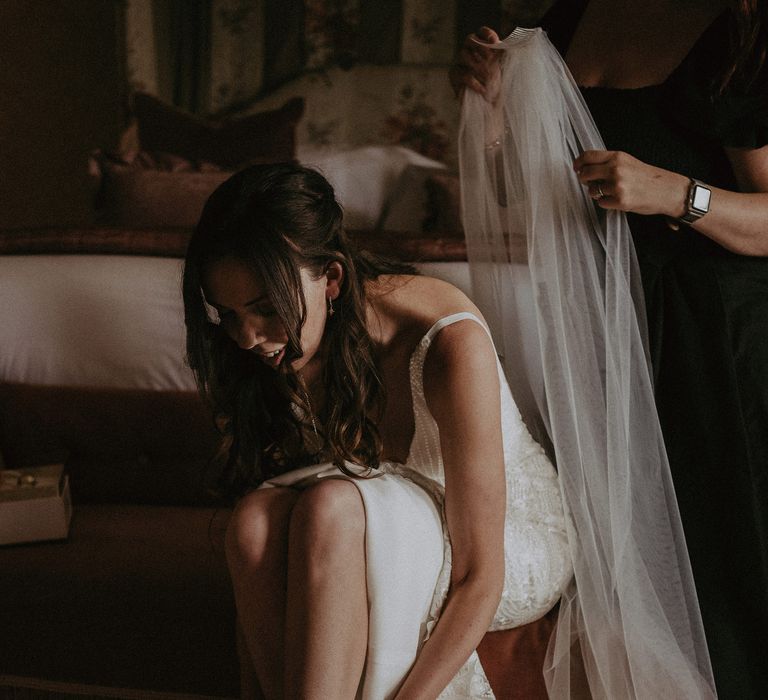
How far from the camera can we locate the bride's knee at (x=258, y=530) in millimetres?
1015

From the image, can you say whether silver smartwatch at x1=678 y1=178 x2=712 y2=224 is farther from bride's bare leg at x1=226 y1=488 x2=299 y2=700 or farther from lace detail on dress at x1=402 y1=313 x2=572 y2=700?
bride's bare leg at x1=226 y1=488 x2=299 y2=700

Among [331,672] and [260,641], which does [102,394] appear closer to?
[260,641]

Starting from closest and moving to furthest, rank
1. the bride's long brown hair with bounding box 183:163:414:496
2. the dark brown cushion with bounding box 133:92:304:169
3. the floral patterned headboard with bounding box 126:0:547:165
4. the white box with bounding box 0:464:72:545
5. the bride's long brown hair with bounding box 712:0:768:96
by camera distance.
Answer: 1. the bride's long brown hair with bounding box 712:0:768:96
2. the bride's long brown hair with bounding box 183:163:414:496
3. the white box with bounding box 0:464:72:545
4. the dark brown cushion with bounding box 133:92:304:169
5. the floral patterned headboard with bounding box 126:0:547:165

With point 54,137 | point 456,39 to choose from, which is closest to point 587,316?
point 456,39

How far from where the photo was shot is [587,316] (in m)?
0.98

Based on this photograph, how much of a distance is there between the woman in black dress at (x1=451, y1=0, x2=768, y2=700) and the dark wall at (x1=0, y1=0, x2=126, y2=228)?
2875mm

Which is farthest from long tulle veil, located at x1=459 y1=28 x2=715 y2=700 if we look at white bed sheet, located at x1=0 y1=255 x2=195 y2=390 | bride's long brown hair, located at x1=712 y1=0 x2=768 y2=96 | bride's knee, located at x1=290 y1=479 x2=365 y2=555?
white bed sheet, located at x1=0 y1=255 x2=195 y2=390

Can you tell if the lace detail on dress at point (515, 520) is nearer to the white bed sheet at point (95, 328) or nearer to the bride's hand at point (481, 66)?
the bride's hand at point (481, 66)

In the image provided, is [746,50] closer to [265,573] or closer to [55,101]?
[265,573]

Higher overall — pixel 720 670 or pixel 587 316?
pixel 587 316

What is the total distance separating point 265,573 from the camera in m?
1.01

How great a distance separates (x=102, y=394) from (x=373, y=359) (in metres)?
0.65

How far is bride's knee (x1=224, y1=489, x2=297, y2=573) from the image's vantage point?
1015 millimetres

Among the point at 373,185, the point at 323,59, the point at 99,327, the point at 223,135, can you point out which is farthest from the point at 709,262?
the point at 323,59
